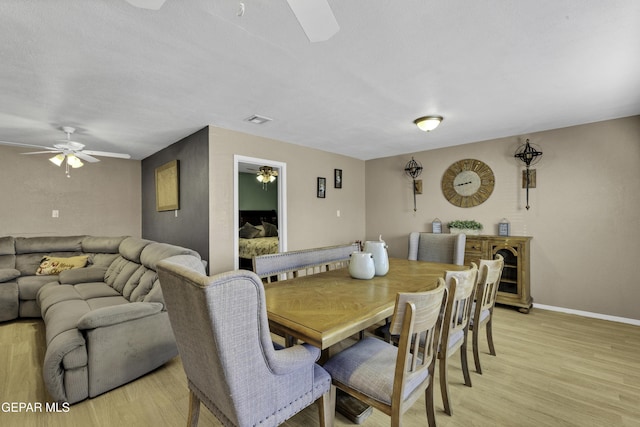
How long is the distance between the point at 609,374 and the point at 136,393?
3.48 meters

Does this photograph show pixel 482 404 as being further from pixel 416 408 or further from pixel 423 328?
pixel 423 328

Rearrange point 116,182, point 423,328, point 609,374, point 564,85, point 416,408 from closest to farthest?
point 423,328, point 416,408, point 609,374, point 564,85, point 116,182

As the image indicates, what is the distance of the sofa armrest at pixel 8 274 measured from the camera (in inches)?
133

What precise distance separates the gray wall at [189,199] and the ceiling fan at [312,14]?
8.33 ft

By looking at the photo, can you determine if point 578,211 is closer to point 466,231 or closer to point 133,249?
point 466,231

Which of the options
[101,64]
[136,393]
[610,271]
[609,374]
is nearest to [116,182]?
[101,64]

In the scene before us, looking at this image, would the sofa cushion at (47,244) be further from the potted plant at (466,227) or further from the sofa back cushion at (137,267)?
the potted plant at (466,227)

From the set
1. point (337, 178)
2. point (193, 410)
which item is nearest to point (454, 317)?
point (193, 410)

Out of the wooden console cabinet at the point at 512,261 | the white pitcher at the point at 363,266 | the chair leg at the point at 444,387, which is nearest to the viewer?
the chair leg at the point at 444,387

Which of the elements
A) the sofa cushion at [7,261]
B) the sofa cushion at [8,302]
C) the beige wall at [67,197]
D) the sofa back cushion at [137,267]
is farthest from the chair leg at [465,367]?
the beige wall at [67,197]

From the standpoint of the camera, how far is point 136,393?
1978 millimetres

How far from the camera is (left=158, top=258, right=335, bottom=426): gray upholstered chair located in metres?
0.97

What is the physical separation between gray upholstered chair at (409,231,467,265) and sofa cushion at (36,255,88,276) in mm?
4429

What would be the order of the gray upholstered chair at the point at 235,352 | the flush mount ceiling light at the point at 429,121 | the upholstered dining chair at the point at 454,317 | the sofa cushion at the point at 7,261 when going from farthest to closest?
the sofa cushion at the point at 7,261 < the flush mount ceiling light at the point at 429,121 < the upholstered dining chair at the point at 454,317 < the gray upholstered chair at the point at 235,352
